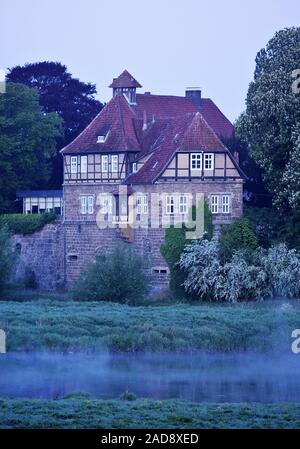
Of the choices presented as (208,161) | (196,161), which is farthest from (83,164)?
(208,161)

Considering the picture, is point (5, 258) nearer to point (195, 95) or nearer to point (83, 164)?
point (83, 164)

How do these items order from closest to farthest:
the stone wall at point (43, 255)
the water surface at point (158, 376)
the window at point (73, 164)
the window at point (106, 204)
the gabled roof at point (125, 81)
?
1. the water surface at point (158, 376)
2. the window at point (106, 204)
3. the stone wall at point (43, 255)
4. the window at point (73, 164)
5. the gabled roof at point (125, 81)

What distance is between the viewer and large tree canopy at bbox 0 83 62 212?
5507 centimetres

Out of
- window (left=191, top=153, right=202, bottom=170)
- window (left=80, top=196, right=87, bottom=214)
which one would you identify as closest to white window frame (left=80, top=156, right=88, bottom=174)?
window (left=80, top=196, right=87, bottom=214)

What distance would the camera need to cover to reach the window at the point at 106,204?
165ft

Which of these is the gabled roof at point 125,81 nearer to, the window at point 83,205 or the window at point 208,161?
the window at point 83,205

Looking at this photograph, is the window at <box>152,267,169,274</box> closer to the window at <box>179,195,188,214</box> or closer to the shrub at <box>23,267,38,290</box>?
the window at <box>179,195,188,214</box>

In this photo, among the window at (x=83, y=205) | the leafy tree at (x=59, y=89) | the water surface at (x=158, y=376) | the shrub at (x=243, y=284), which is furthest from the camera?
the leafy tree at (x=59, y=89)

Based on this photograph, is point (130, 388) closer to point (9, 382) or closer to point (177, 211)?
point (9, 382)

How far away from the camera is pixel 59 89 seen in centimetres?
6256

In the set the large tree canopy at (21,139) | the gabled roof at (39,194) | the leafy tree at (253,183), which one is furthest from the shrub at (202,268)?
the gabled roof at (39,194)

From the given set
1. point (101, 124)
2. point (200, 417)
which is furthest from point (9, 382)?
point (101, 124)

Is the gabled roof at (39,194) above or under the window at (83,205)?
above

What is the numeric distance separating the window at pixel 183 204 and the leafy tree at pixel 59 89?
1532cm
